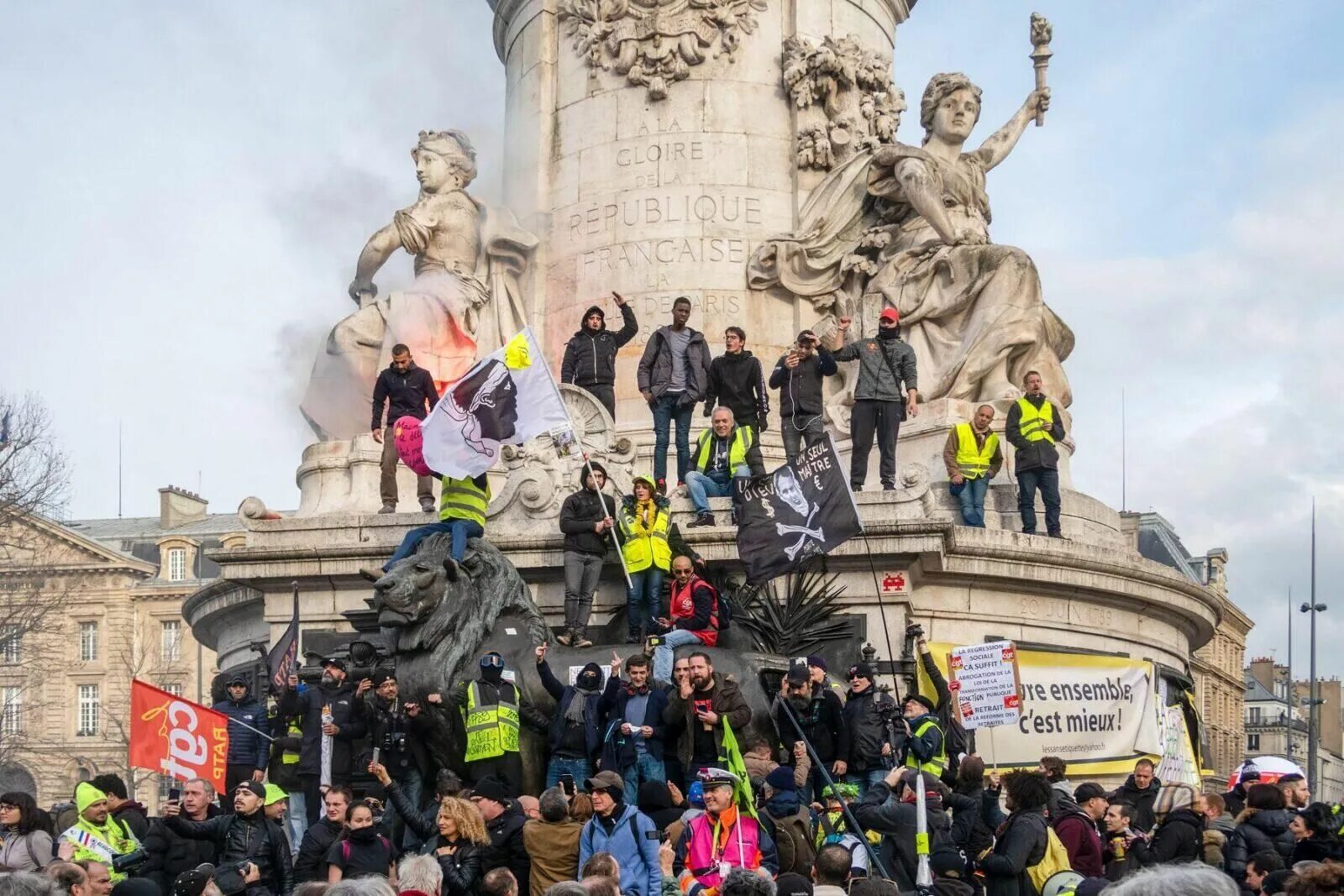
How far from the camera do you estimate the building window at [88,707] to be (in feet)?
237

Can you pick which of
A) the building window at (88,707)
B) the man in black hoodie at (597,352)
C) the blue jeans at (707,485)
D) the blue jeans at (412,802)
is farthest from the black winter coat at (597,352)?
the building window at (88,707)

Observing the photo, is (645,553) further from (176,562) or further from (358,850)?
A: (176,562)

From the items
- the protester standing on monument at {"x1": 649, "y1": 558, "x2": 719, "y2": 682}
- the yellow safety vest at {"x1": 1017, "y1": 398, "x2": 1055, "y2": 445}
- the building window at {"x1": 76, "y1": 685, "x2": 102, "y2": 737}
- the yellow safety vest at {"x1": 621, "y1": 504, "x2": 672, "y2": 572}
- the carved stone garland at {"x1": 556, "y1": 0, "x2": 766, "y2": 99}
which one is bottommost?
the building window at {"x1": 76, "y1": 685, "x2": 102, "y2": 737}

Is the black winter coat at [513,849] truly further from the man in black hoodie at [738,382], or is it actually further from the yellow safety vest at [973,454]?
the yellow safety vest at [973,454]

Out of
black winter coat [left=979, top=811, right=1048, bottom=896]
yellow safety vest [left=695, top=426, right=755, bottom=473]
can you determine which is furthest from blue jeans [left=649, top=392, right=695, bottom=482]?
black winter coat [left=979, top=811, right=1048, bottom=896]

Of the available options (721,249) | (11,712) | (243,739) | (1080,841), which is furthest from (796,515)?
(11,712)

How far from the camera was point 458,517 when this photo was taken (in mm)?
19812

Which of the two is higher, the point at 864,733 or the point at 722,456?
the point at 722,456

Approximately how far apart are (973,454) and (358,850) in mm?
10515

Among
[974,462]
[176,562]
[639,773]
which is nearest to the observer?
[639,773]

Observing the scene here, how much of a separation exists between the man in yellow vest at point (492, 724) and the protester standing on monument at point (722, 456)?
4.94 m

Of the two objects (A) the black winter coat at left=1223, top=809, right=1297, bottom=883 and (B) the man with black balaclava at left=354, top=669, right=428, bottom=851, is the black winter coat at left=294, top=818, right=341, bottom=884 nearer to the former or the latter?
(B) the man with black balaclava at left=354, top=669, right=428, bottom=851

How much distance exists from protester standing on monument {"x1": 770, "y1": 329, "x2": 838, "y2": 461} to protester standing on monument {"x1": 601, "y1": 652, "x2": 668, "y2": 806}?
636 centimetres

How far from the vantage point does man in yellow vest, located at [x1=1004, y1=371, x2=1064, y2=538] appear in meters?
22.8
